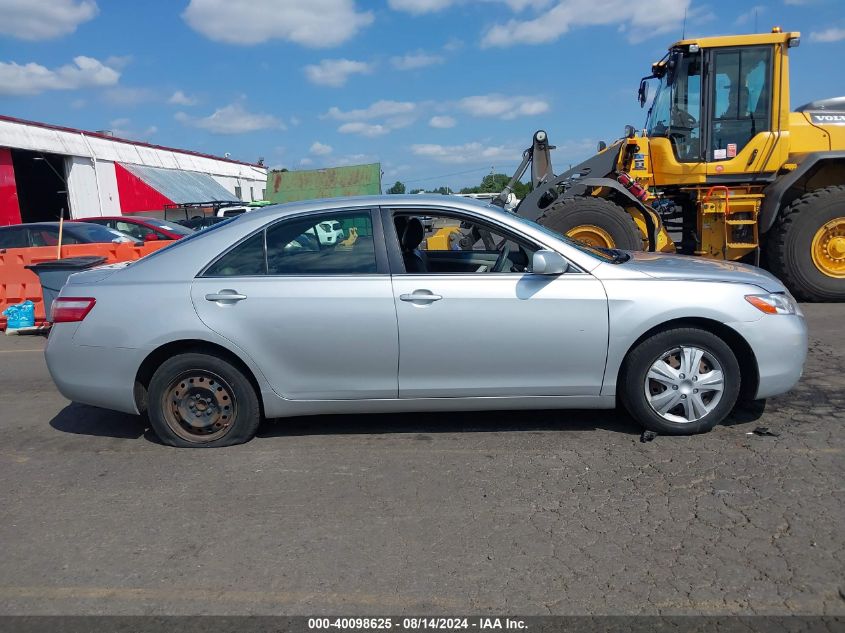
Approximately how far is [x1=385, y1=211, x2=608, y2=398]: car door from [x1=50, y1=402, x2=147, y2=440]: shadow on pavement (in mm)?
2236

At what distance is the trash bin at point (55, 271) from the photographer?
28.9 ft

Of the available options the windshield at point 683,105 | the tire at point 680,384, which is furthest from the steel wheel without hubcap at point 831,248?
the tire at point 680,384

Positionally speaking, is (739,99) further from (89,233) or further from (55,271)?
(89,233)

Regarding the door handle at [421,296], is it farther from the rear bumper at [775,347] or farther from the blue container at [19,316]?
the blue container at [19,316]

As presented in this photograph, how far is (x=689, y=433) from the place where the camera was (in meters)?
4.45

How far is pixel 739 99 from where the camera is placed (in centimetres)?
917

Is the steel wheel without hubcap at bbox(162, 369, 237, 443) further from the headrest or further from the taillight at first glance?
the headrest

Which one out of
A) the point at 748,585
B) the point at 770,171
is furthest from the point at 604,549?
the point at 770,171

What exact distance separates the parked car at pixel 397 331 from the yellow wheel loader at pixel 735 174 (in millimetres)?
4722

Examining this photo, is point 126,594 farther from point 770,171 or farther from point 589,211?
point 770,171

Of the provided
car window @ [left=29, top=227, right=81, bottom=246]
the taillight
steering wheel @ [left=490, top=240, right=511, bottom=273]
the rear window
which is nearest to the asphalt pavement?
the taillight

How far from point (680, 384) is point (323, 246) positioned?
8.28 ft

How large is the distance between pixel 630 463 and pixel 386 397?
5.22ft

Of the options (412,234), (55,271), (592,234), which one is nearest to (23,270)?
(55,271)
